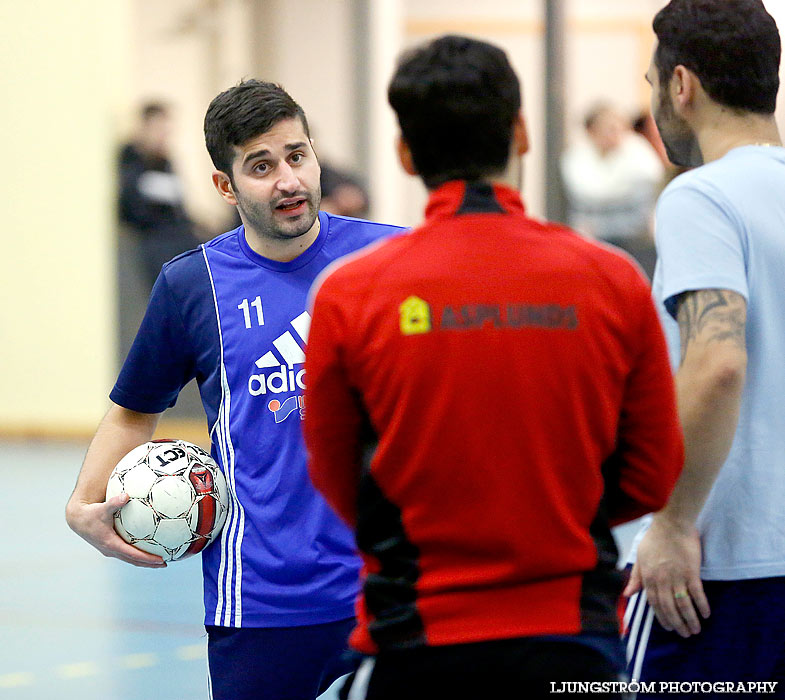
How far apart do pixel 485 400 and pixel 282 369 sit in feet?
4.34

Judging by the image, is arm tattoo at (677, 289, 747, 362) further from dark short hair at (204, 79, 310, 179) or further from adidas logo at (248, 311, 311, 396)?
dark short hair at (204, 79, 310, 179)

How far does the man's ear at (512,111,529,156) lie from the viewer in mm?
2070

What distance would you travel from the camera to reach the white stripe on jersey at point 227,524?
3.22m

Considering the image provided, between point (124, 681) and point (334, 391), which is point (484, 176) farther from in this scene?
point (124, 681)

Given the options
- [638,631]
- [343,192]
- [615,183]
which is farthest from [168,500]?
[615,183]

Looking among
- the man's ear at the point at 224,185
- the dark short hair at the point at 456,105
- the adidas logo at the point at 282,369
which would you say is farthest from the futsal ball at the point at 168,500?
the dark short hair at the point at 456,105

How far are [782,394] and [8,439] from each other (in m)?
10.9

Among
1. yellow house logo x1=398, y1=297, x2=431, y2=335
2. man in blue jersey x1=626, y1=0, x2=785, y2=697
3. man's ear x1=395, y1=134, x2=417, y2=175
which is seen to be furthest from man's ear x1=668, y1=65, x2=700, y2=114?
yellow house logo x1=398, y1=297, x2=431, y2=335

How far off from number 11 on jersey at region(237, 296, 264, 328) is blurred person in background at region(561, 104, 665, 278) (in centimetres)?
770

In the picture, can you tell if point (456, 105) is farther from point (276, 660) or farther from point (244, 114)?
point (276, 660)

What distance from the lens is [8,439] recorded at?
1248 cm

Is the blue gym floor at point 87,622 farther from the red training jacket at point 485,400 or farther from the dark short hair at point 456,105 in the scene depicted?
the dark short hair at point 456,105

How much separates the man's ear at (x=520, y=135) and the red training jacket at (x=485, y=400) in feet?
0.27

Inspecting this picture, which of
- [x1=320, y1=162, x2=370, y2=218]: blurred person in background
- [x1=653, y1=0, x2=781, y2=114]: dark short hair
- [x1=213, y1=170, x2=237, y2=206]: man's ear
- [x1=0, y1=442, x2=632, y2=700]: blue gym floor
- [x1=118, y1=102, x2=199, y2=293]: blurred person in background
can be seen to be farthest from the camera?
[x1=118, y1=102, x2=199, y2=293]: blurred person in background
